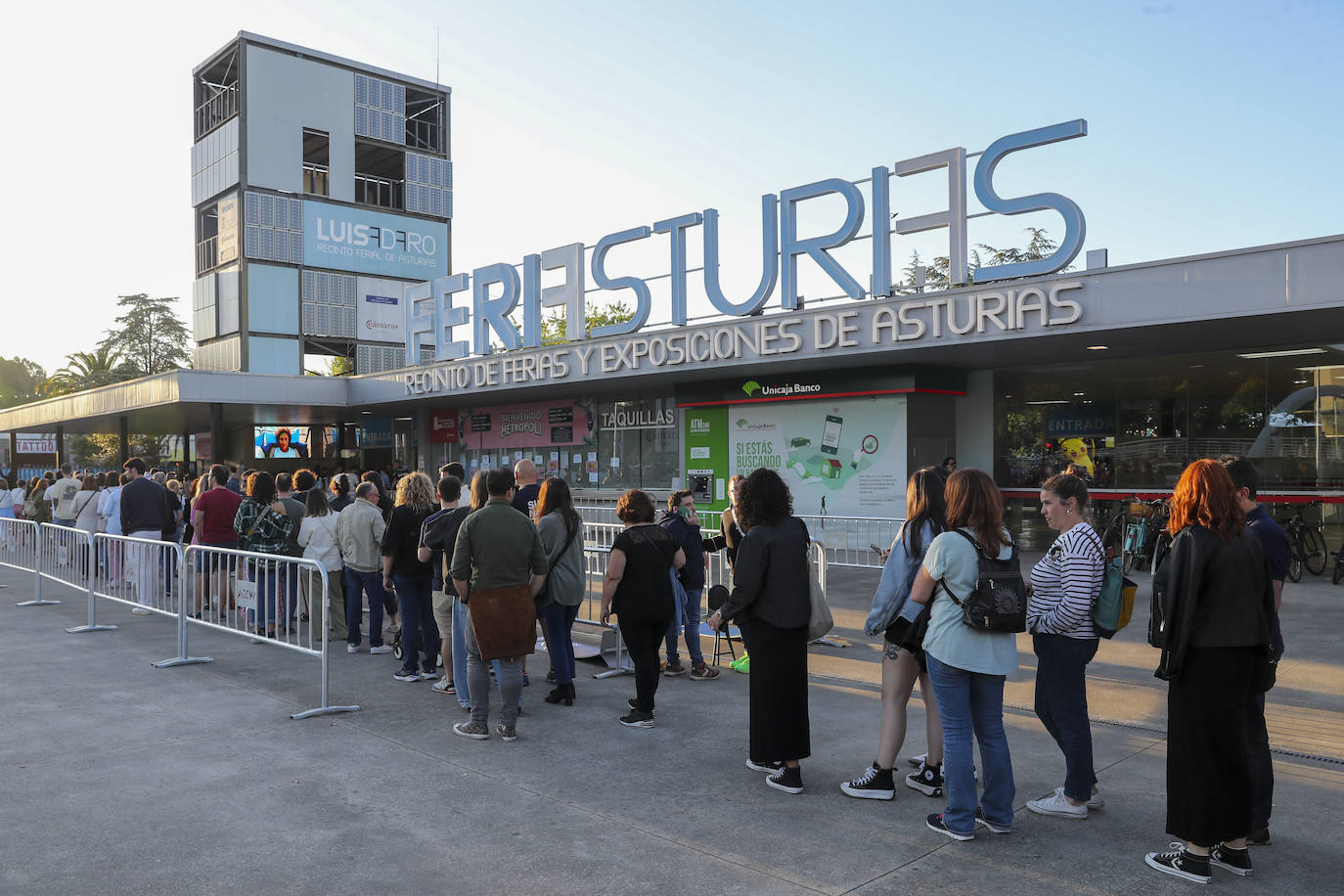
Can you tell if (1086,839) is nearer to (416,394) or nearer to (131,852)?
(131,852)

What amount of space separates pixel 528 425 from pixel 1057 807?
2124 centimetres

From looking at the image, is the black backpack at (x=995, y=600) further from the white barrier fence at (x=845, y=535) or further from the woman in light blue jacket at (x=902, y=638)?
the white barrier fence at (x=845, y=535)

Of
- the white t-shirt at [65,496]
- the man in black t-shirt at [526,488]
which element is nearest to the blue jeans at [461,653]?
the man in black t-shirt at [526,488]

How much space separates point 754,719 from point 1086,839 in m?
1.78

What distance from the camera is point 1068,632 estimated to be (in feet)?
15.6

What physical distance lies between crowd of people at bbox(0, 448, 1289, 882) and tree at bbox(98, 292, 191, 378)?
80137 mm

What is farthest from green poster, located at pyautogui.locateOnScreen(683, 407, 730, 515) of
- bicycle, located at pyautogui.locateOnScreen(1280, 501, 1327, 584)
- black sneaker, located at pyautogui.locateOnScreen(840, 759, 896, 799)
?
black sneaker, located at pyautogui.locateOnScreen(840, 759, 896, 799)

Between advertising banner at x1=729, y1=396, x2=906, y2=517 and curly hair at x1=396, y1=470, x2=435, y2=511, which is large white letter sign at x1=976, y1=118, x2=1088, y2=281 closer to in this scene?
advertising banner at x1=729, y1=396, x2=906, y2=517

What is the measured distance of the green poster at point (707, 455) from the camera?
66.3ft

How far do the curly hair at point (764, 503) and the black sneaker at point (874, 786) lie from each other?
1.46 meters

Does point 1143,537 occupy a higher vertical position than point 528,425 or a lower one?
lower

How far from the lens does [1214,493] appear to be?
4.23 metres

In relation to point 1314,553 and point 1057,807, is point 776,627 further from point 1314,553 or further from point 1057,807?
point 1314,553

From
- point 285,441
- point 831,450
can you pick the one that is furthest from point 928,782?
point 285,441
